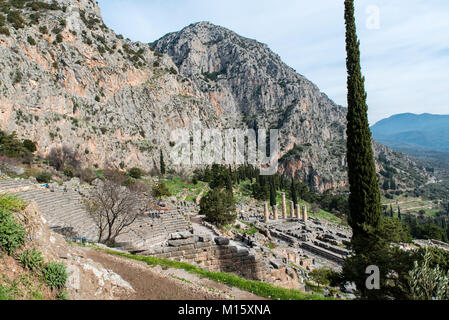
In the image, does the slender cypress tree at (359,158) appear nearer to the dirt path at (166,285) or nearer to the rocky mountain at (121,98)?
the dirt path at (166,285)

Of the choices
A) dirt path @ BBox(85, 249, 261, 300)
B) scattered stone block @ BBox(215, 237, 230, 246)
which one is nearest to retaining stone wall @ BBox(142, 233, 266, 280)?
scattered stone block @ BBox(215, 237, 230, 246)

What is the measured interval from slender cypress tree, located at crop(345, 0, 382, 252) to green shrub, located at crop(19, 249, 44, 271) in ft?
35.2

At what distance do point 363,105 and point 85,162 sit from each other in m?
46.6

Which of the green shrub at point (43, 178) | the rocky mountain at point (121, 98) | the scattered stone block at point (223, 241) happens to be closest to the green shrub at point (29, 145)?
the rocky mountain at point (121, 98)

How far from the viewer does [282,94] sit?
135875 mm

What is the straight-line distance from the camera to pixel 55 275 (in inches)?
204

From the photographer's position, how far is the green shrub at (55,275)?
512cm

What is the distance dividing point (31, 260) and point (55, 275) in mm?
563

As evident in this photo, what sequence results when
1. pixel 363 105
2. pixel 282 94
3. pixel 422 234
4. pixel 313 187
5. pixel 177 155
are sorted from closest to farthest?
pixel 363 105, pixel 422 234, pixel 177 155, pixel 313 187, pixel 282 94

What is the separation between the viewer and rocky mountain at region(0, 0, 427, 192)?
40875 mm

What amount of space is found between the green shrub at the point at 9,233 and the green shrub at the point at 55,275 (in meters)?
0.74
